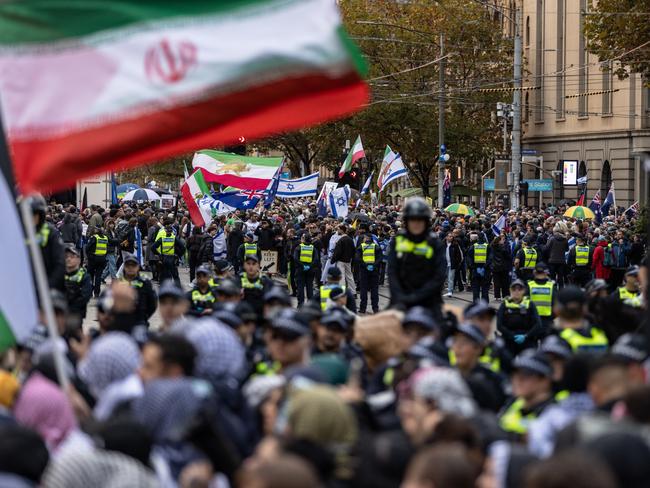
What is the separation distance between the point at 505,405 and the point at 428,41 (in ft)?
173

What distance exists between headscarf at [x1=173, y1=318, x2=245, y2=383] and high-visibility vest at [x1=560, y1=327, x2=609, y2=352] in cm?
398

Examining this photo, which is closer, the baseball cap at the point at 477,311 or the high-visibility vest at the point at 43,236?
the baseball cap at the point at 477,311

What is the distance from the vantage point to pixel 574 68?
61.9 meters

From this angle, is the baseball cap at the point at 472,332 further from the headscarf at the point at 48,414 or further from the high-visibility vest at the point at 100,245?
the high-visibility vest at the point at 100,245

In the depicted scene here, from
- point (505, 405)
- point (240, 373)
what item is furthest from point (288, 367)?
point (505, 405)

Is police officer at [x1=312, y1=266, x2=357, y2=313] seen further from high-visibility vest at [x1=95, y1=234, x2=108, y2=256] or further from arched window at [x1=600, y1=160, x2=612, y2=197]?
arched window at [x1=600, y1=160, x2=612, y2=197]

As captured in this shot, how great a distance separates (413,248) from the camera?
37.7 feet

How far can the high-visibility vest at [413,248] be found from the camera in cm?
1143

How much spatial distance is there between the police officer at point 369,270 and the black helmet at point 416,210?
45.5ft

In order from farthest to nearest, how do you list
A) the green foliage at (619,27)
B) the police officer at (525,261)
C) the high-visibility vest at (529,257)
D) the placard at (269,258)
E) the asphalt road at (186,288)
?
1. the green foliage at (619,27)
2. the placard at (269,258)
3. the high-visibility vest at (529,257)
4. the police officer at (525,261)
5. the asphalt road at (186,288)

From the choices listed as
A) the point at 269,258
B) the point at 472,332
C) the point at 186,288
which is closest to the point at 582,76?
the point at 269,258

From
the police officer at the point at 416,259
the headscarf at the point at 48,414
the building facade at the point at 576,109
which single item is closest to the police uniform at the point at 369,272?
the police officer at the point at 416,259

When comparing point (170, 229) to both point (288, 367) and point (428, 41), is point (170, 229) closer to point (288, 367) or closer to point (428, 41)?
point (288, 367)

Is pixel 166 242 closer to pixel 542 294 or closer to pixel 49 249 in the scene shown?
pixel 542 294
